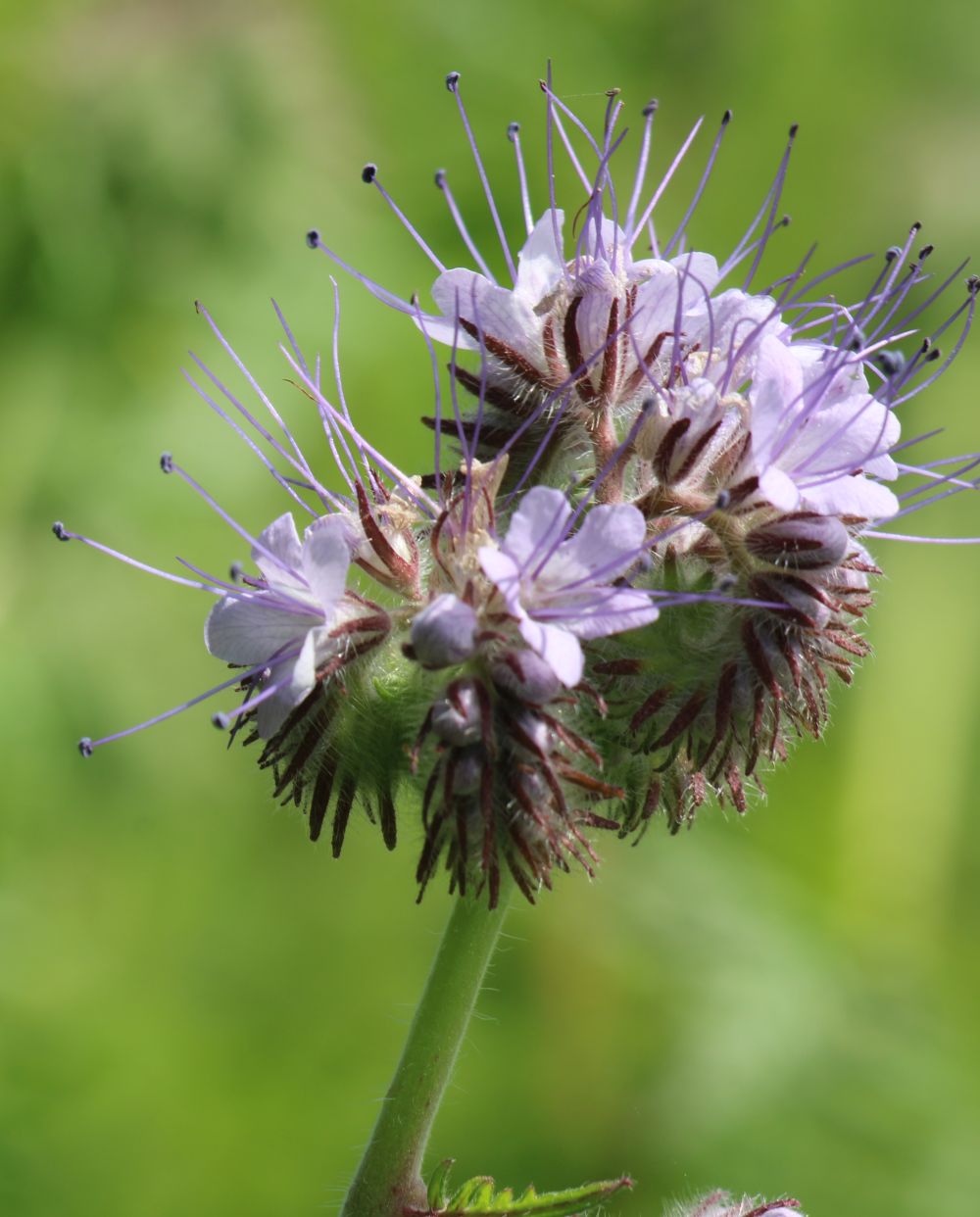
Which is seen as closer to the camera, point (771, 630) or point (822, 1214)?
point (771, 630)

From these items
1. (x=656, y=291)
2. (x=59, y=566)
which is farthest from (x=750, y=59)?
(x=656, y=291)

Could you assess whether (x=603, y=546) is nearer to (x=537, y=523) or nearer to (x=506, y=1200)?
(x=537, y=523)

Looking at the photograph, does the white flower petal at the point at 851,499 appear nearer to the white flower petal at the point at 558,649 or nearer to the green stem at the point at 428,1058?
the white flower petal at the point at 558,649

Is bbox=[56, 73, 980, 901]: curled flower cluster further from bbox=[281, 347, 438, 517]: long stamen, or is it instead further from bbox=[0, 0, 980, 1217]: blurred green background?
bbox=[0, 0, 980, 1217]: blurred green background

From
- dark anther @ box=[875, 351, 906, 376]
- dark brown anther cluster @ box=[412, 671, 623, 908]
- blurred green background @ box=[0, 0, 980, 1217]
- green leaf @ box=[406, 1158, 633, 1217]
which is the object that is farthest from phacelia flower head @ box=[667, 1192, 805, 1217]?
blurred green background @ box=[0, 0, 980, 1217]

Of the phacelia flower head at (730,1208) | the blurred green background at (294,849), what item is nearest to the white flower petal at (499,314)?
the phacelia flower head at (730,1208)

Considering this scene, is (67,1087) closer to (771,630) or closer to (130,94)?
(771,630)

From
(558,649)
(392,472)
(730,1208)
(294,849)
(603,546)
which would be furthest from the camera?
(294,849)

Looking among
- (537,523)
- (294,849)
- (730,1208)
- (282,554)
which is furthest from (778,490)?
(294,849)
